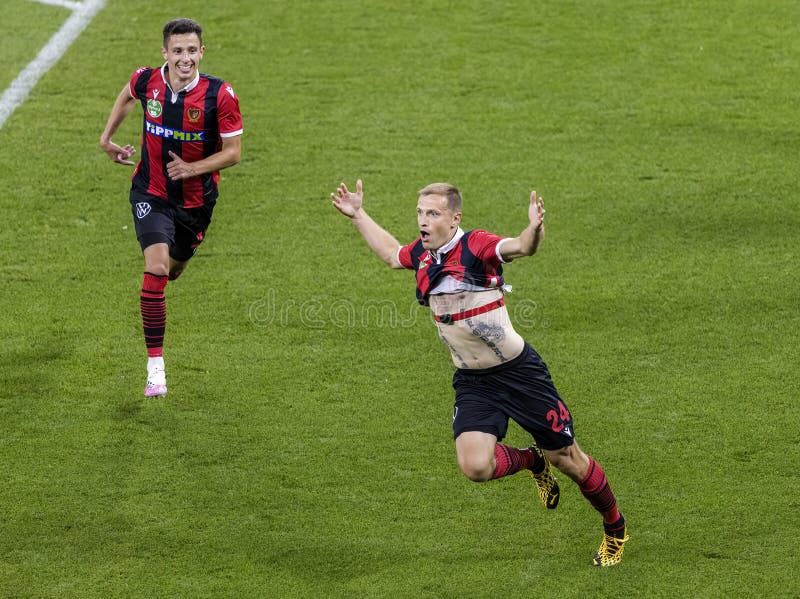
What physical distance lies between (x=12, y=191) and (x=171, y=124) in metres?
3.60

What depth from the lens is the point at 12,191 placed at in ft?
36.8

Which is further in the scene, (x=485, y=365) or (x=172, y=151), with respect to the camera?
(x=172, y=151)

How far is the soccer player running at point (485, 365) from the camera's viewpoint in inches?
253

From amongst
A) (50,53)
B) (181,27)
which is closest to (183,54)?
(181,27)

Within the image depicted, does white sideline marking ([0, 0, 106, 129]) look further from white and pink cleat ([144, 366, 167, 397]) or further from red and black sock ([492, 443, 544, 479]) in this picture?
red and black sock ([492, 443, 544, 479])

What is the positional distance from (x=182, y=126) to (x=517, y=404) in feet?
10.3

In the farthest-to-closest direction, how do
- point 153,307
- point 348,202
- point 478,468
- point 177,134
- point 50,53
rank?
point 50,53
point 177,134
point 153,307
point 348,202
point 478,468

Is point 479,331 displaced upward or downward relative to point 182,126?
downward

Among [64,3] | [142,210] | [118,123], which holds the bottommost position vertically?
[142,210]

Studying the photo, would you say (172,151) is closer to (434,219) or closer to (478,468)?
(434,219)

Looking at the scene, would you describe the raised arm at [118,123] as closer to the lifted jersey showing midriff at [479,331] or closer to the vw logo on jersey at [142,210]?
the vw logo on jersey at [142,210]

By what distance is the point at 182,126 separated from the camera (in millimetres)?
8219

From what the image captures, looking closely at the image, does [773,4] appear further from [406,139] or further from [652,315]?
[652,315]

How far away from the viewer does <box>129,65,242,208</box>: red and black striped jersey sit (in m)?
8.21
